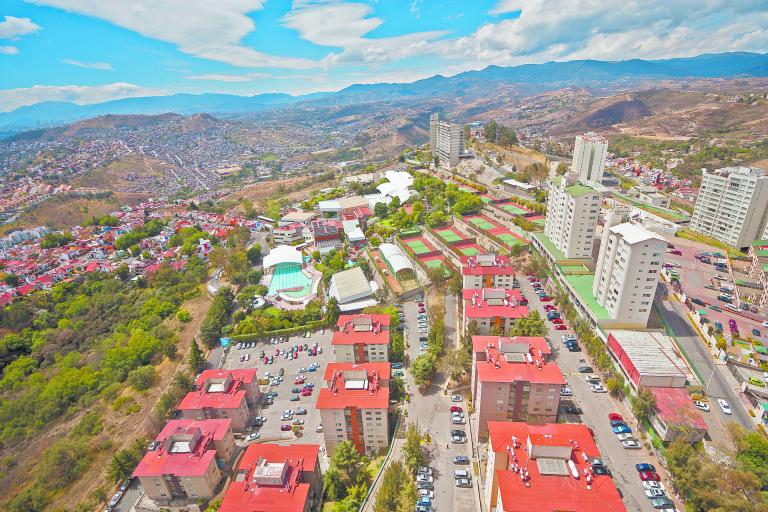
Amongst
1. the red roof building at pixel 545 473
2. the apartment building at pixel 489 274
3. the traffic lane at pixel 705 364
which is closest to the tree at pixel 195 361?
the apartment building at pixel 489 274

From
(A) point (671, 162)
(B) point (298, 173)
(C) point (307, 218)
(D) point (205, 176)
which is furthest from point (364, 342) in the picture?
(D) point (205, 176)

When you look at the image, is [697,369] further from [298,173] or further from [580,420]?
[298,173]

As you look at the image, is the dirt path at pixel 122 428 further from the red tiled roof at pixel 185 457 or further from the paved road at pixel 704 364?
the paved road at pixel 704 364

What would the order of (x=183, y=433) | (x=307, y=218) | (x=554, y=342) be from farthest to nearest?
(x=307, y=218) → (x=554, y=342) → (x=183, y=433)

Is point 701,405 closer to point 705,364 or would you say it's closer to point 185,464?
point 705,364

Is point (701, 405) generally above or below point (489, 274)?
below

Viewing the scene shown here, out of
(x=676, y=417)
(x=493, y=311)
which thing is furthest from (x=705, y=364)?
(x=493, y=311)
